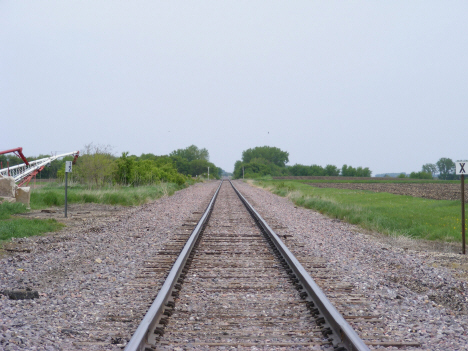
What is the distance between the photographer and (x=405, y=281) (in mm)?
6145

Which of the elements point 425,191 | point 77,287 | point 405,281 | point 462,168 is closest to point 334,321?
point 405,281

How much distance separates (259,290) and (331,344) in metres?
1.75

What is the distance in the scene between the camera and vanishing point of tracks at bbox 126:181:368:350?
3.64 metres

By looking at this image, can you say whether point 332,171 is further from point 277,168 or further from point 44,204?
point 44,204

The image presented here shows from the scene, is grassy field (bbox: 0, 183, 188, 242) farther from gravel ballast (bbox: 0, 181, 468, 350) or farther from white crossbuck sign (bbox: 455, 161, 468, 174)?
white crossbuck sign (bbox: 455, 161, 468, 174)

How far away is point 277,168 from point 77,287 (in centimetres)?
14774

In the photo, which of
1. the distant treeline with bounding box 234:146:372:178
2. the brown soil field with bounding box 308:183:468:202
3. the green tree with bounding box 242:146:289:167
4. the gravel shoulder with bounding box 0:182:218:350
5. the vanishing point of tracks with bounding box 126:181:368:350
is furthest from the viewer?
the green tree with bounding box 242:146:289:167

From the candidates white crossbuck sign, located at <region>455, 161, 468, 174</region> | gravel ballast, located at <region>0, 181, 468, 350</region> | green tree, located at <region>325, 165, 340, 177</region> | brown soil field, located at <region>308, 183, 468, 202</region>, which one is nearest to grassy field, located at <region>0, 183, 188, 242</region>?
gravel ballast, located at <region>0, 181, 468, 350</region>

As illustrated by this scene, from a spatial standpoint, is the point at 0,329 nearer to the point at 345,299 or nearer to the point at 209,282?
the point at 209,282

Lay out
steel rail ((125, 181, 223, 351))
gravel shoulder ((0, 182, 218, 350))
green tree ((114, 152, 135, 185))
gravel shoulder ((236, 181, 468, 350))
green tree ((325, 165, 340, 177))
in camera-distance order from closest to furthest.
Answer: steel rail ((125, 181, 223, 351)), gravel shoulder ((0, 182, 218, 350)), gravel shoulder ((236, 181, 468, 350)), green tree ((114, 152, 135, 185)), green tree ((325, 165, 340, 177))

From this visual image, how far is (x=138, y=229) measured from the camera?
37.3 ft

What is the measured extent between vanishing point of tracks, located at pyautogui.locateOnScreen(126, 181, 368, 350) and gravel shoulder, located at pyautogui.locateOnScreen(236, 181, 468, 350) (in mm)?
684

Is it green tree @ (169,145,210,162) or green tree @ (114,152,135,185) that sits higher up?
green tree @ (169,145,210,162)

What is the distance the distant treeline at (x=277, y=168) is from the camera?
439ft
